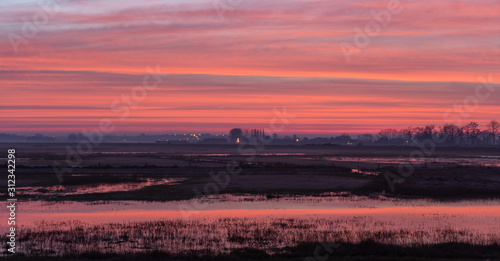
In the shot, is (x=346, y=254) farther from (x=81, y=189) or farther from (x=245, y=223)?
(x=81, y=189)

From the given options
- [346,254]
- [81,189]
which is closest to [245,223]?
[346,254]

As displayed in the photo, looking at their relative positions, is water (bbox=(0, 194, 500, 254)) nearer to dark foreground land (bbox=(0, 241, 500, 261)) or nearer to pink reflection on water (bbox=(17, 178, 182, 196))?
dark foreground land (bbox=(0, 241, 500, 261))

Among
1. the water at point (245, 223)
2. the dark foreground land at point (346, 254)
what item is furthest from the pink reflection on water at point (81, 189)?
the dark foreground land at point (346, 254)

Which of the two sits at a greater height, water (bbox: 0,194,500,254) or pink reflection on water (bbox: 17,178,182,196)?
pink reflection on water (bbox: 17,178,182,196)

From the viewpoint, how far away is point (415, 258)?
17.8 m

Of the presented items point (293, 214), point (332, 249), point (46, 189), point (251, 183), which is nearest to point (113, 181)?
point (46, 189)

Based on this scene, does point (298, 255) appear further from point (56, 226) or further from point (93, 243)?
point (56, 226)

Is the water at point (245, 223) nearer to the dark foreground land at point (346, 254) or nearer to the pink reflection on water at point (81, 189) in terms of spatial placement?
the dark foreground land at point (346, 254)

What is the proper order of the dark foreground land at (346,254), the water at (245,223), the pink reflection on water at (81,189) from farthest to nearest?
the pink reflection on water at (81,189), the water at (245,223), the dark foreground land at (346,254)

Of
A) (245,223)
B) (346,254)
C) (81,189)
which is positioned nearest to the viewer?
(346,254)

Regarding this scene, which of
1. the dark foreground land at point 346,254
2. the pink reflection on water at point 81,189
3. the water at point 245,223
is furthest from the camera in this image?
the pink reflection on water at point 81,189

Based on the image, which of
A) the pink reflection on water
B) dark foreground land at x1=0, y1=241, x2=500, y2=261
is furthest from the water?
the pink reflection on water

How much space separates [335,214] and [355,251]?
1116 centimetres

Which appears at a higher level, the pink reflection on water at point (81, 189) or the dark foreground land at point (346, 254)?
the pink reflection on water at point (81, 189)
